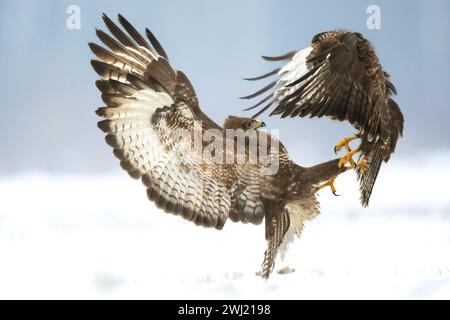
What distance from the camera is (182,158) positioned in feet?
6.01

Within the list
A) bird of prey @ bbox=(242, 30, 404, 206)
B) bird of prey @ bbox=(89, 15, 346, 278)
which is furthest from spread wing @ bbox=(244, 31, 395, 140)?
bird of prey @ bbox=(89, 15, 346, 278)

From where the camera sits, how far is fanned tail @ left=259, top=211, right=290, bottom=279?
183cm

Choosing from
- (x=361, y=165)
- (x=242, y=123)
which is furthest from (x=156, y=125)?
(x=361, y=165)

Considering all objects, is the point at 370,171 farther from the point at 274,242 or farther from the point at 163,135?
the point at 163,135

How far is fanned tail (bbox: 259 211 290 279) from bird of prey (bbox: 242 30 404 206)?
21 cm

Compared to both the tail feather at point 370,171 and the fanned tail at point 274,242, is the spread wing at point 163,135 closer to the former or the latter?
the fanned tail at point 274,242

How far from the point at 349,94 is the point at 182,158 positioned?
44 centimetres

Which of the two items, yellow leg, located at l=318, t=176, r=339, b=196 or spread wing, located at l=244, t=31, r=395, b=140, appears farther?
yellow leg, located at l=318, t=176, r=339, b=196

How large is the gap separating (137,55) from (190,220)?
441 mm

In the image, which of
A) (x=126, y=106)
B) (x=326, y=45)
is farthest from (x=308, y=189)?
(x=126, y=106)

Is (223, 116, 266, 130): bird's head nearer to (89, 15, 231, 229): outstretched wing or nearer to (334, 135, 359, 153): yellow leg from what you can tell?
(89, 15, 231, 229): outstretched wing

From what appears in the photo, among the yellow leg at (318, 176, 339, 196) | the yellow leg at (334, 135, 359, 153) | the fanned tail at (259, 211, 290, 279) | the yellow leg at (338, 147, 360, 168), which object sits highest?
the yellow leg at (334, 135, 359, 153)

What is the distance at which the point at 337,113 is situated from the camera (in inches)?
68.7
